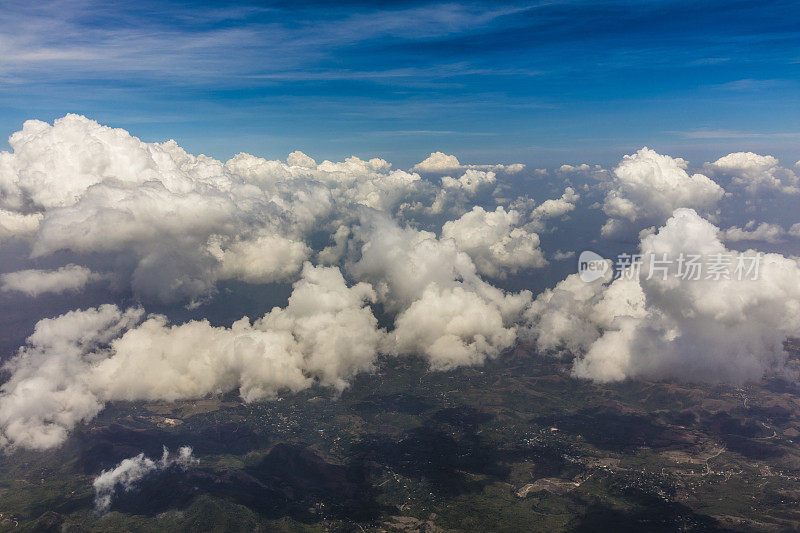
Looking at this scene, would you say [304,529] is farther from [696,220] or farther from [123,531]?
[696,220]

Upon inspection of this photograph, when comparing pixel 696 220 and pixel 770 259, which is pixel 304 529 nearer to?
pixel 696 220

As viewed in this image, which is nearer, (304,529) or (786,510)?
(786,510)

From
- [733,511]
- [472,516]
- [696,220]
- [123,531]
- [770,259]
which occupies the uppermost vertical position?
[696,220]

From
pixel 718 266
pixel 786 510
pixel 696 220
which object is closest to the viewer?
pixel 718 266

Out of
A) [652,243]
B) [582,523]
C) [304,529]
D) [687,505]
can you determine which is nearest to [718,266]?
[652,243]

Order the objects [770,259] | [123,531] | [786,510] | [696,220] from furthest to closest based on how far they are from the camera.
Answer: [123,531] → [786,510] → [770,259] → [696,220]

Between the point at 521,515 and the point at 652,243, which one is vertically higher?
the point at 652,243

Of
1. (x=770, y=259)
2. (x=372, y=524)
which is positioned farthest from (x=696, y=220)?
(x=372, y=524)

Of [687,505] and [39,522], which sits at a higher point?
[687,505]

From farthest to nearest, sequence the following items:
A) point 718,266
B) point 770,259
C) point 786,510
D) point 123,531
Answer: point 123,531 → point 786,510 → point 770,259 → point 718,266
